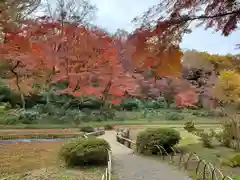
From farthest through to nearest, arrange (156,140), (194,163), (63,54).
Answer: (63,54) → (156,140) → (194,163)

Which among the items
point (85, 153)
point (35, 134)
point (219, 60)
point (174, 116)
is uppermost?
point (219, 60)

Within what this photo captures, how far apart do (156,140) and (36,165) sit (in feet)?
15.0

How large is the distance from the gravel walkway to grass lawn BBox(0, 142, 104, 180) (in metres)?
0.70

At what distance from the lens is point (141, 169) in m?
10.1

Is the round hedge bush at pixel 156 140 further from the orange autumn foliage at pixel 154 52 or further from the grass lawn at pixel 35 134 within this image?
the grass lawn at pixel 35 134

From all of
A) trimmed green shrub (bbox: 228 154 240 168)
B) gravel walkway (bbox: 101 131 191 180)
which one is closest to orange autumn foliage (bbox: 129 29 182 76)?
gravel walkway (bbox: 101 131 191 180)

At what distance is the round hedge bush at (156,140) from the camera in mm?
13391

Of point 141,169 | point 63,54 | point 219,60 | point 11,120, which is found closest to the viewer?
point 141,169

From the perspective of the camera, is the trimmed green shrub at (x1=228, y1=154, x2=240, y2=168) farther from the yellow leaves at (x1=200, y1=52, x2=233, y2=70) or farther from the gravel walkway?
the yellow leaves at (x1=200, y1=52, x2=233, y2=70)

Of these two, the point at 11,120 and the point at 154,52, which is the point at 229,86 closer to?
the point at 11,120

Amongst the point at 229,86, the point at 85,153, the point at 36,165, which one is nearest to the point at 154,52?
the point at 85,153

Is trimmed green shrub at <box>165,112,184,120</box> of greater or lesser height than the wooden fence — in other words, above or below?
above

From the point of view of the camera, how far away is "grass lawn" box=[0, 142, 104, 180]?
973 cm

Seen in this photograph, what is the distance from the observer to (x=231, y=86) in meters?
25.4
